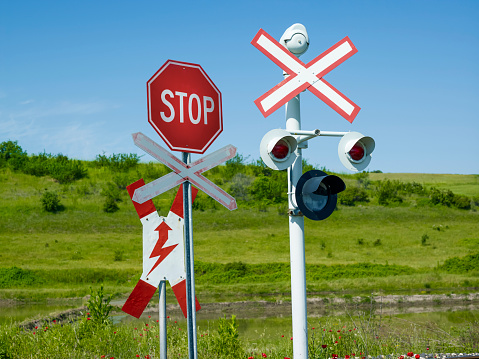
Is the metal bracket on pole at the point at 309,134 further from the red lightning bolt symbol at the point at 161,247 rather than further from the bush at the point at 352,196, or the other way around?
the bush at the point at 352,196

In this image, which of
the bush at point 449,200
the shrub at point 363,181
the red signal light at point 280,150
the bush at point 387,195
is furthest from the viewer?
the shrub at point 363,181

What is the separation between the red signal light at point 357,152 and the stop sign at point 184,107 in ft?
4.25

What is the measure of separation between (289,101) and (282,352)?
4.25 metres

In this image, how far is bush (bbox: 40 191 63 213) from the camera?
34.0 metres

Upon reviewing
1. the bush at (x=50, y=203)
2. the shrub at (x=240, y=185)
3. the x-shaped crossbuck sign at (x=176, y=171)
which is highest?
the shrub at (x=240, y=185)

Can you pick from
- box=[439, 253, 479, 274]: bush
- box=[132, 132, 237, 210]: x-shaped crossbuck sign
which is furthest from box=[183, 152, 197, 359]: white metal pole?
box=[439, 253, 479, 274]: bush

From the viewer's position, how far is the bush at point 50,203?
3403cm

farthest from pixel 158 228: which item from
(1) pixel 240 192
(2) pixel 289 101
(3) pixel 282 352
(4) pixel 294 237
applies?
(1) pixel 240 192

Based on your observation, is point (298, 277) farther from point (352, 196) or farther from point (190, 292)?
point (352, 196)

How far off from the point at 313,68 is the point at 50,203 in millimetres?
32704

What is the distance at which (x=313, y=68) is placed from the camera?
4441 millimetres

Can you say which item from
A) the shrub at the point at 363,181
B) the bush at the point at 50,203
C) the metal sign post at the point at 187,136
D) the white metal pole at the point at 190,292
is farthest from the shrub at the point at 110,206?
the white metal pole at the point at 190,292

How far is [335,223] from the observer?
34062mm

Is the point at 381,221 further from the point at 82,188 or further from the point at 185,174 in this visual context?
the point at 185,174
